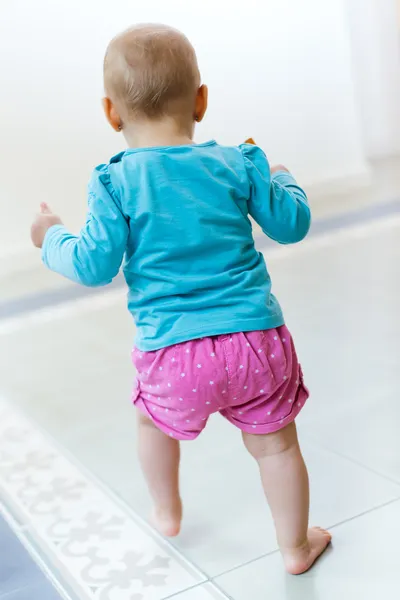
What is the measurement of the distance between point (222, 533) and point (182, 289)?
46cm

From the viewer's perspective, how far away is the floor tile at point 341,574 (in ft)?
3.83

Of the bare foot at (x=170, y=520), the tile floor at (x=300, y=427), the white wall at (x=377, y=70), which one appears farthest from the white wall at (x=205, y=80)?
the bare foot at (x=170, y=520)

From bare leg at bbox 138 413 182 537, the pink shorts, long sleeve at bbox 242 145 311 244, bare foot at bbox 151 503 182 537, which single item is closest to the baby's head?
long sleeve at bbox 242 145 311 244

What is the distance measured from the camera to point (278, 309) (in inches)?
45.6

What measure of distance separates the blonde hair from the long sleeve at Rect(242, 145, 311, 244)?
0.11 m

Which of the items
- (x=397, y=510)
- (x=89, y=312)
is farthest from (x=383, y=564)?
(x=89, y=312)

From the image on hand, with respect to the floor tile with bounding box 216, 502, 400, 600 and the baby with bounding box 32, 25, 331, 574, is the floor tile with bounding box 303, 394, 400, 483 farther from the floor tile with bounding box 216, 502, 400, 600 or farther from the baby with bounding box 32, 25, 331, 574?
the baby with bounding box 32, 25, 331, 574

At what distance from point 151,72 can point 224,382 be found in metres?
0.39

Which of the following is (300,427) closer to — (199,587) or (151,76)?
(199,587)

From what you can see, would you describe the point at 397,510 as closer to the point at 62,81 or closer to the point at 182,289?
the point at 182,289

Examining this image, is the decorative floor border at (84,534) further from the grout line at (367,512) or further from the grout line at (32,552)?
the grout line at (367,512)

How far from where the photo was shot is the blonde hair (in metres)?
1.07

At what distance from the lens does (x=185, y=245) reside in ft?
3.58

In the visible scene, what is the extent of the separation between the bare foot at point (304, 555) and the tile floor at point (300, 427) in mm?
18
